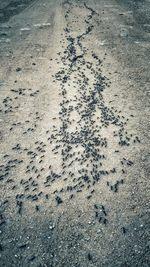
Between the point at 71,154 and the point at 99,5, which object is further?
the point at 99,5

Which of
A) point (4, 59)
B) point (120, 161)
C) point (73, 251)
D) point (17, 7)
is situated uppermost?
point (17, 7)

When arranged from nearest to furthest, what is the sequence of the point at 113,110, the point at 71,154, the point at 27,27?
the point at 71,154, the point at 113,110, the point at 27,27

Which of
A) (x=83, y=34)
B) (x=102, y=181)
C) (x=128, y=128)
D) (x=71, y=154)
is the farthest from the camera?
(x=83, y=34)

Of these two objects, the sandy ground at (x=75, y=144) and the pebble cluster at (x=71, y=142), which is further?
the pebble cluster at (x=71, y=142)

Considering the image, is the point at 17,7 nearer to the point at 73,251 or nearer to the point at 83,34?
the point at 83,34

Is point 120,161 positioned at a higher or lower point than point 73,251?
higher

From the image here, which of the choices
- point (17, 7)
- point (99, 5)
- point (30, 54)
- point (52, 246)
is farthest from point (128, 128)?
point (17, 7)

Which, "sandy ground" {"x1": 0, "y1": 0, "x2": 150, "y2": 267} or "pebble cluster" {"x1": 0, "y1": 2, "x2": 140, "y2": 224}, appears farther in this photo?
"pebble cluster" {"x1": 0, "y1": 2, "x2": 140, "y2": 224}
